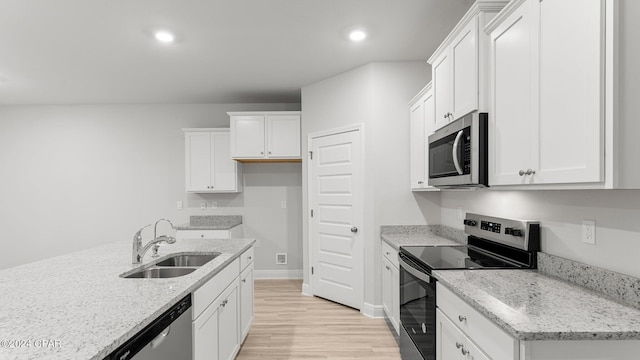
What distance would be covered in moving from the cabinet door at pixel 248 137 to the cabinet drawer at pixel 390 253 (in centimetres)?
205

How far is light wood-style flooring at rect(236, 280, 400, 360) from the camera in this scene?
101 inches

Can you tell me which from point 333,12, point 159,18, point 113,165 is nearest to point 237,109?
point 113,165

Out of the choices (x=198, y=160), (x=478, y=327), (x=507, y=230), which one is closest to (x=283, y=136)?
(x=198, y=160)

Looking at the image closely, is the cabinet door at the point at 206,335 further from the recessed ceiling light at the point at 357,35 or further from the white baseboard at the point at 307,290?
the recessed ceiling light at the point at 357,35

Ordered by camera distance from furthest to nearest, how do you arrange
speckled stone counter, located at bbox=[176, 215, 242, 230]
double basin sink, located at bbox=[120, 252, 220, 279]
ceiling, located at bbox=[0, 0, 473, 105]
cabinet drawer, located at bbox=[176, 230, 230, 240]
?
speckled stone counter, located at bbox=[176, 215, 242, 230] → cabinet drawer, located at bbox=[176, 230, 230, 240] → ceiling, located at bbox=[0, 0, 473, 105] → double basin sink, located at bbox=[120, 252, 220, 279]

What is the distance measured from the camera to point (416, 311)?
206 centimetres

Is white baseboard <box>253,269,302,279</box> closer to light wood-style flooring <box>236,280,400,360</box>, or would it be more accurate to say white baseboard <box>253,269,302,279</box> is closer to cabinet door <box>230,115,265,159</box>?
light wood-style flooring <box>236,280,400,360</box>

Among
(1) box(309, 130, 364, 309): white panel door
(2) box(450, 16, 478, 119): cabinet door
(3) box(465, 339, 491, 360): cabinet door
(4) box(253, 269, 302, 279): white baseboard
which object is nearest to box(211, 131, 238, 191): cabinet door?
(1) box(309, 130, 364, 309): white panel door

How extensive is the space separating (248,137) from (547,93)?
11.6 ft

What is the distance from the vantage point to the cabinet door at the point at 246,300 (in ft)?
8.43

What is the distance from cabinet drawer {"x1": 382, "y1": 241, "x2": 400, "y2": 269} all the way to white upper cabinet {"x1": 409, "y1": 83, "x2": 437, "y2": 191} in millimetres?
626

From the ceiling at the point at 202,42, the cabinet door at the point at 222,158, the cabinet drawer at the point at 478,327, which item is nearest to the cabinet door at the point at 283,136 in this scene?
the ceiling at the point at 202,42

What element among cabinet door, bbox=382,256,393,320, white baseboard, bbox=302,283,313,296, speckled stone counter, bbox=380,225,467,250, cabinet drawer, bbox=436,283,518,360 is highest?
speckled stone counter, bbox=380,225,467,250

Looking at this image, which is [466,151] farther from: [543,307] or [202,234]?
[202,234]
